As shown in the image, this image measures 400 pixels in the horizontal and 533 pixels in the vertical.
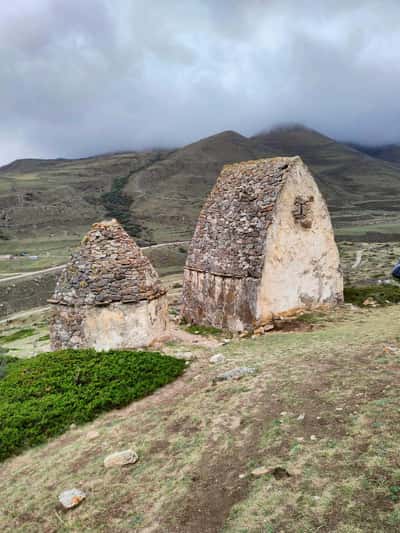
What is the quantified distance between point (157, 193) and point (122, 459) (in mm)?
115341

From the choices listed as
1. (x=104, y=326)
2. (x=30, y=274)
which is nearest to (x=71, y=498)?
(x=104, y=326)

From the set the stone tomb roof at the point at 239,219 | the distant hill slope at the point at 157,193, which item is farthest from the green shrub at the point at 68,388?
the distant hill slope at the point at 157,193

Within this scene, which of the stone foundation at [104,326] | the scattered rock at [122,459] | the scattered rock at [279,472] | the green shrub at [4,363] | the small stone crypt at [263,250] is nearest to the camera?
the scattered rock at [279,472]

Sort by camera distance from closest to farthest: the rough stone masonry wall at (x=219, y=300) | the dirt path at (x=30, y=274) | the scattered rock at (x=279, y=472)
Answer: the scattered rock at (x=279, y=472) → the rough stone masonry wall at (x=219, y=300) → the dirt path at (x=30, y=274)

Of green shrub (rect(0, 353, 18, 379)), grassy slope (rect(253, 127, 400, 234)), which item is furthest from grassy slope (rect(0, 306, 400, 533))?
grassy slope (rect(253, 127, 400, 234))

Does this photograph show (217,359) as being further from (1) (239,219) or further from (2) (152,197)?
(2) (152,197)

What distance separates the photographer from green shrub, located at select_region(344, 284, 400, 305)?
17.3m

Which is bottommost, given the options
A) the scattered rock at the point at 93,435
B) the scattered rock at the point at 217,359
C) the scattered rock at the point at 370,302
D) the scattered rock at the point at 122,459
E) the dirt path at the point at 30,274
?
the dirt path at the point at 30,274

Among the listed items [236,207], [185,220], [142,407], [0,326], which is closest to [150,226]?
[185,220]

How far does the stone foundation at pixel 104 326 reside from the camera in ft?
41.4

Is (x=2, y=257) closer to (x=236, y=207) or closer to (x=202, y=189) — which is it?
(x=236, y=207)

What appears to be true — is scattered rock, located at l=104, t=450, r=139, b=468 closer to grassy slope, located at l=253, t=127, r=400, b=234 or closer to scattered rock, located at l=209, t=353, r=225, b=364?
scattered rock, located at l=209, t=353, r=225, b=364

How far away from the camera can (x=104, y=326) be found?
12.7 meters

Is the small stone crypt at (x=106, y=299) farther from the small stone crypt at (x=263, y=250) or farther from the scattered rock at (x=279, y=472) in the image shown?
the scattered rock at (x=279, y=472)
